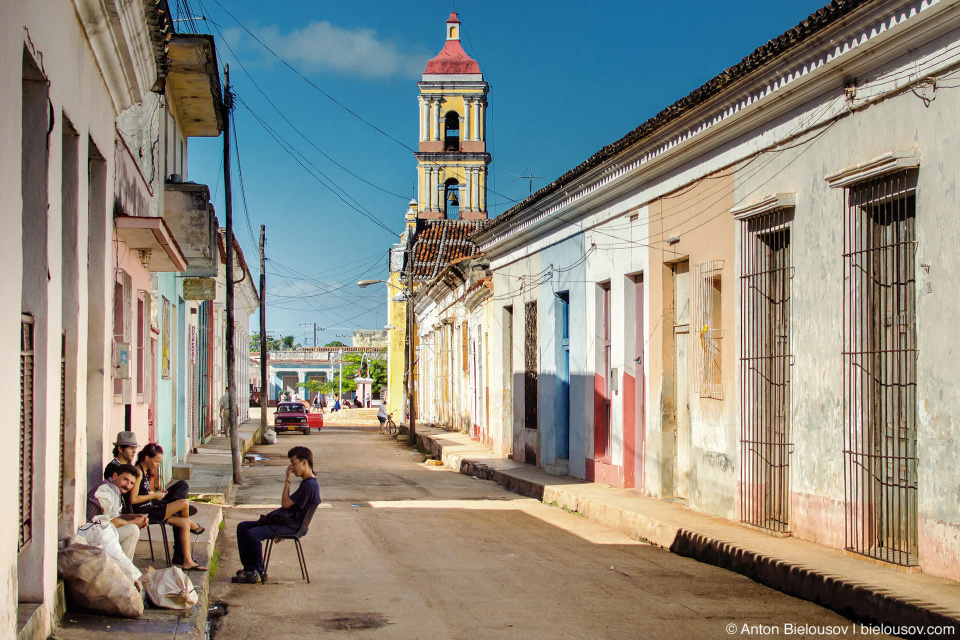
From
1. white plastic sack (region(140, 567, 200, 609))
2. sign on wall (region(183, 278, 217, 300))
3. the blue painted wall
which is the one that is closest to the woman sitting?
white plastic sack (region(140, 567, 200, 609))

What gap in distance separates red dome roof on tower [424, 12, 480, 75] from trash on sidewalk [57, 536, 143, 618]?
35016 millimetres

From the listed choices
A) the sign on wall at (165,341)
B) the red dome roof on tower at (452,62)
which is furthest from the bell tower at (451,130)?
the sign on wall at (165,341)

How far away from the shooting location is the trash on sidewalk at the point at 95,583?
609cm

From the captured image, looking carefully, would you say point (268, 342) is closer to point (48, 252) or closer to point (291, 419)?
point (291, 419)

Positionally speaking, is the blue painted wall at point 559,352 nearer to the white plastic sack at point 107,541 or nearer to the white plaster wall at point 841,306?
the white plaster wall at point 841,306

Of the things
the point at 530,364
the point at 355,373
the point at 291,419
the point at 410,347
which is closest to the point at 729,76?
the point at 530,364

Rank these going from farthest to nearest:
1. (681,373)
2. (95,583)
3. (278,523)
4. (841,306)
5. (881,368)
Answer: (681,373) → (841,306) → (881,368) → (278,523) → (95,583)

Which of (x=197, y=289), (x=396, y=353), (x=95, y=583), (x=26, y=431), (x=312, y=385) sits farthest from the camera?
(x=312, y=385)

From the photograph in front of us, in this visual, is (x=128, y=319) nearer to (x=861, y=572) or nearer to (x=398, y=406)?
(x=861, y=572)

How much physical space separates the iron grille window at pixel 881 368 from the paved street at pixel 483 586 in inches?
46.6

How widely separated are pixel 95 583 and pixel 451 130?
36223 mm

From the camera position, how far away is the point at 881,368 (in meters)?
8.75

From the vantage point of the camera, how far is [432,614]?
24.1ft

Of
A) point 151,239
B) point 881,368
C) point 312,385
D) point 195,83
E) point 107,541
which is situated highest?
point 195,83
